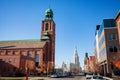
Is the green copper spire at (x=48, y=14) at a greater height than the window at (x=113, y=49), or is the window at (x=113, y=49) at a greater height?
the green copper spire at (x=48, y=14)

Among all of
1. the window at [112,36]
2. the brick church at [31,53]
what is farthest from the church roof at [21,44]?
the window at [112,36]

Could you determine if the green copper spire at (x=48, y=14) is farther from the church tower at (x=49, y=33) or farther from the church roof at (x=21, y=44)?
the church roof at (x=21, y=44)

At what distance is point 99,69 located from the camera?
70688 millimetres

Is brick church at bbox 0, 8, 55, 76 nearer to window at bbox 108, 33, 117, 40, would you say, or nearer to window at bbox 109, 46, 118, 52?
window at bbox 109, 46, 118, 52

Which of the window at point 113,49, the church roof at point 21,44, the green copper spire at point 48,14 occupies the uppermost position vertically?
the green copper spire at point 48,14

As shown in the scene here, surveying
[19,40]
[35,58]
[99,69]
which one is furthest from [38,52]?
[99,69]

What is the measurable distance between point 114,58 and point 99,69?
69.4ft

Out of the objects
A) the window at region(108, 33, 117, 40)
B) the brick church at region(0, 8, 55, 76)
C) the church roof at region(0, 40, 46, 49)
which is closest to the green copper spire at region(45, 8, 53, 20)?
the brick church at region(0, 8, 55, 76)

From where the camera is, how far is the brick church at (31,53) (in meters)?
69.3

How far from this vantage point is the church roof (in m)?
87.7

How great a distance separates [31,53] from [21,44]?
10.5 m

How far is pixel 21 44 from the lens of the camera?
3607 inches

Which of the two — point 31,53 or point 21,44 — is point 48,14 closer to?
point 21,44

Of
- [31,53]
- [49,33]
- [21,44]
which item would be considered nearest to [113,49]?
[31,53]
